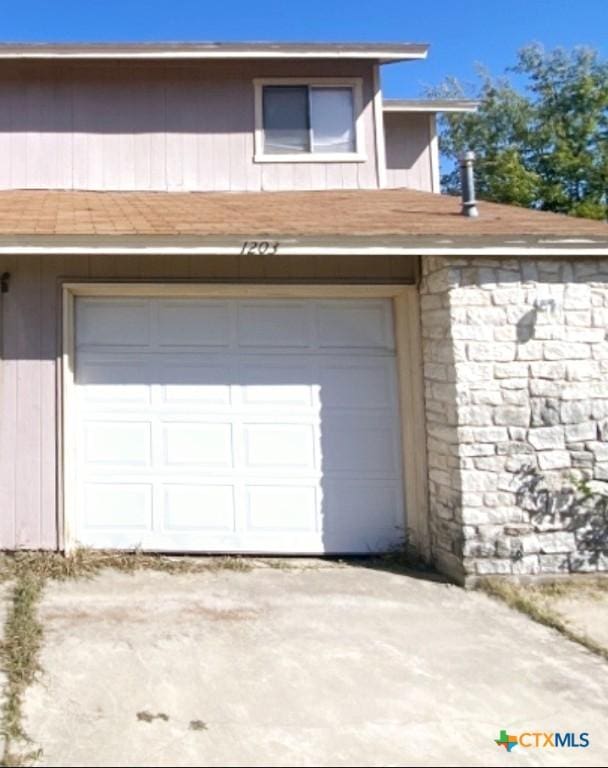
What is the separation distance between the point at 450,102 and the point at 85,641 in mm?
9091

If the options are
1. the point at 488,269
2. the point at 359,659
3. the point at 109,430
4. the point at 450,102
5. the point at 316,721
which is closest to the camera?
the point at 316,721

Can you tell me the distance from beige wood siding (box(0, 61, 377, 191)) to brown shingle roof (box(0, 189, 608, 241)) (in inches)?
17.3

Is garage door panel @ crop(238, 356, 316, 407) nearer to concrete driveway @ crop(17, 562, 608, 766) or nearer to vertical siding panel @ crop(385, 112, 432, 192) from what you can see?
concrete driveway @ crop(17, 562, 608, 766)

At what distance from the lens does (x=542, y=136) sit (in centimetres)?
2312

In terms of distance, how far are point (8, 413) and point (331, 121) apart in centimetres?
530

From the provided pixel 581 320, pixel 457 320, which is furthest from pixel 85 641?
pixel 581 320

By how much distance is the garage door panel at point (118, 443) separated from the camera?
6.04 meters

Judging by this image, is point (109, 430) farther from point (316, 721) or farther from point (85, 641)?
point (316, 721)

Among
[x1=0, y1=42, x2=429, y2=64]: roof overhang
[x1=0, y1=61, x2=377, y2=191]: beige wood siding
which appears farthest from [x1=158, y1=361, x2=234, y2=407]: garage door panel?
[x1=0, y1=42, x2=429, y2=64]: roof overhang

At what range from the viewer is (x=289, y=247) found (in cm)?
547

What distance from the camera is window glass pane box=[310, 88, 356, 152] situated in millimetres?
8297

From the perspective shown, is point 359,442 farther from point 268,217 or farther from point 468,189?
point 468,189

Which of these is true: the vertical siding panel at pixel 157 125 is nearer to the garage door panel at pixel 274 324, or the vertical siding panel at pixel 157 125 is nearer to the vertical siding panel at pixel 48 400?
the vertical siding panel at pixel 48 400

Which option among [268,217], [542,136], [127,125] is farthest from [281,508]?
[542,136]
